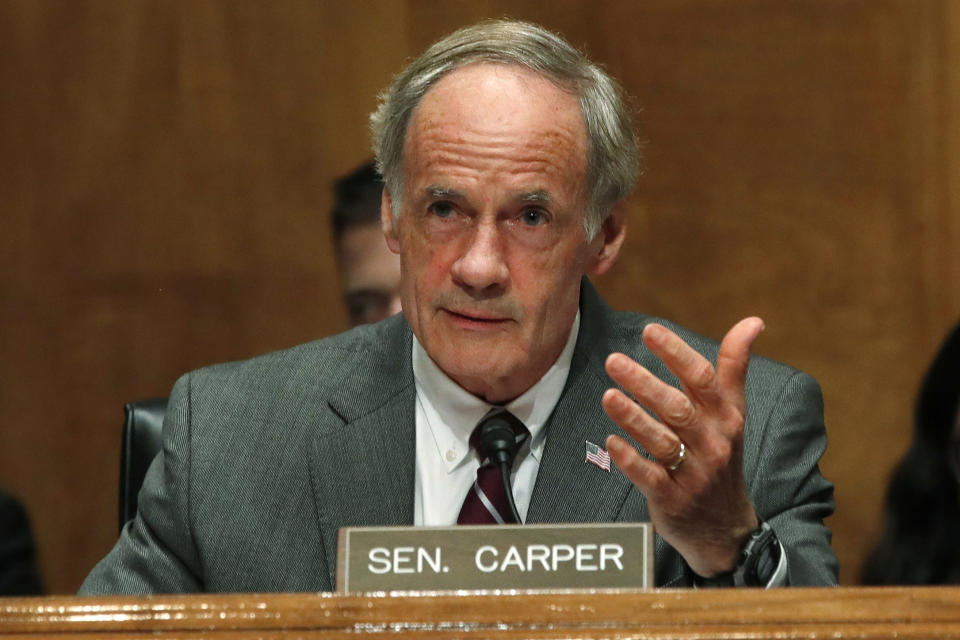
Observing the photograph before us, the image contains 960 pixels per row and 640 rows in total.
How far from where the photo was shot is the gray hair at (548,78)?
5.94 feet

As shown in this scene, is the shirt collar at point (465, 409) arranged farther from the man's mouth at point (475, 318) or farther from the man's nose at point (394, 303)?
the man's nose at point (394, 303)

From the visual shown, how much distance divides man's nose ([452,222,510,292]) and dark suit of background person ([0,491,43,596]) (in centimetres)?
125

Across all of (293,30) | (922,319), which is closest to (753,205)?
(922,319)

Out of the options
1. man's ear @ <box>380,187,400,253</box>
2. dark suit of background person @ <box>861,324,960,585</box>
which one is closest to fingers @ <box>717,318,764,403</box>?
man's ear @ <box>380,187,400,253</box>

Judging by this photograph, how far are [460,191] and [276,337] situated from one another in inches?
68.1

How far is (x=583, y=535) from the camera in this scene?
1.20m

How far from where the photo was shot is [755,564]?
139 centimetres

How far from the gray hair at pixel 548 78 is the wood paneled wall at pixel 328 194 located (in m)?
1.39

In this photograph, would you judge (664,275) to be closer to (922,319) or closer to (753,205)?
(753,205)

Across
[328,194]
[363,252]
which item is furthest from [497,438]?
[328,194]

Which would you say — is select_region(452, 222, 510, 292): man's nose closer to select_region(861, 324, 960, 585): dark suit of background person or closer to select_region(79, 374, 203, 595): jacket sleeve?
select_region(79, 374, 203, 595): jacket sleeve

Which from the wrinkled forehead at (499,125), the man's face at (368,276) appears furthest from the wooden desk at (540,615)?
the man's face at (368,276)

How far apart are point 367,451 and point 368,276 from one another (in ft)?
3.63

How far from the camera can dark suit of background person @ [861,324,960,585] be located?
2.54 meters
